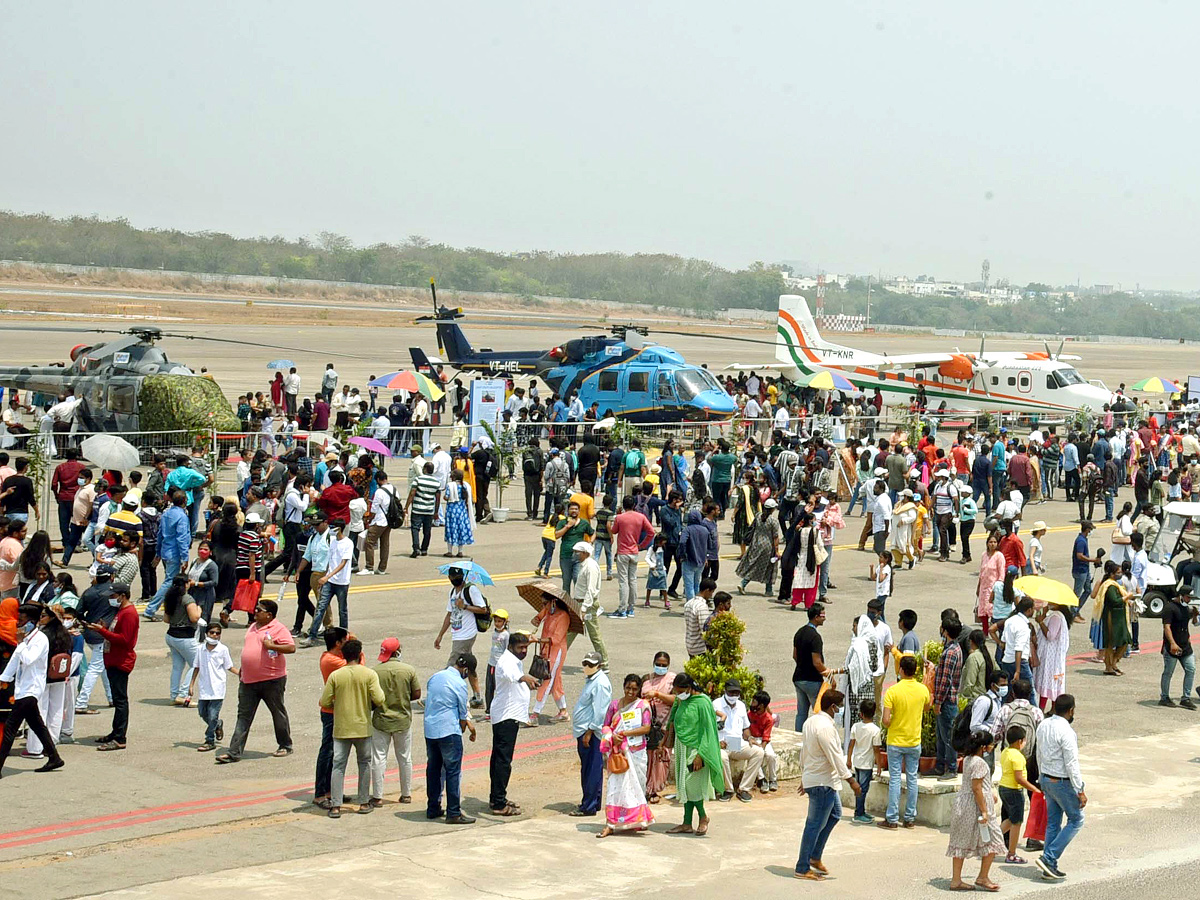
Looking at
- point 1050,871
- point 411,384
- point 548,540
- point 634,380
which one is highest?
point 634,380

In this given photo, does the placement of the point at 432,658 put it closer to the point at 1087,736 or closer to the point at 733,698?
the point at 733,698

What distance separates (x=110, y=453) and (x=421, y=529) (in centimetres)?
455

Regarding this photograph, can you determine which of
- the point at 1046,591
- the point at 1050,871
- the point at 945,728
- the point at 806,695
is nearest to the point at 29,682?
the point at 806,695

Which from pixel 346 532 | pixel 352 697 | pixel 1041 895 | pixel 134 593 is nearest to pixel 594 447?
pixel 346 532

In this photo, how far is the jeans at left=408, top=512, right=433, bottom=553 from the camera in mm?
20703

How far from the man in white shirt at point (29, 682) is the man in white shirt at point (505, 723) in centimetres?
363

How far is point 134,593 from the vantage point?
1817 centimetres

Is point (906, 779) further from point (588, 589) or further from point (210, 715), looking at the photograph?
point (210, 715)

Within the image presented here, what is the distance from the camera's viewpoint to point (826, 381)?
40.3 metres

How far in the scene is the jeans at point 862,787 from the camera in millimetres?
11188

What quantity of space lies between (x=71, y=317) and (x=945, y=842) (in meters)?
84.0

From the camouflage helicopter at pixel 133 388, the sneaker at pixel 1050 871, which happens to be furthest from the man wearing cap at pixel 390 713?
the camouflage helicopter at pixel 133 388

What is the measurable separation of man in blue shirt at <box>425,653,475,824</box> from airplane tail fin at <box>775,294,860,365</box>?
34.8 metres

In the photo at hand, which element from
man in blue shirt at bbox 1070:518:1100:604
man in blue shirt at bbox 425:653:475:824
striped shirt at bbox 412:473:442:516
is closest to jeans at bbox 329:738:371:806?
man in blue shirt at bbox 425:653:475:824
